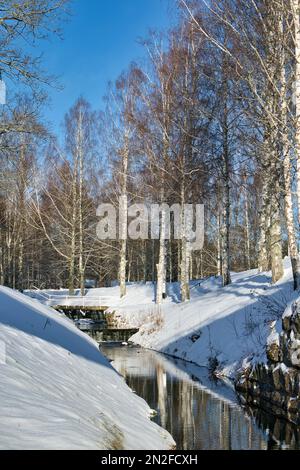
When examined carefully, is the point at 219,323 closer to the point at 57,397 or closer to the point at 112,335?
the point at 112,335

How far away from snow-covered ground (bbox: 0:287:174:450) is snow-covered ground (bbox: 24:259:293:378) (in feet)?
12.1

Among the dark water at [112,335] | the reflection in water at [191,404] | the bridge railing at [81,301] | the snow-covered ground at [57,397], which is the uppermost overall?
the snow-covered ground at [57,397]

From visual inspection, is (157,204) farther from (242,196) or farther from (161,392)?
(242,196)

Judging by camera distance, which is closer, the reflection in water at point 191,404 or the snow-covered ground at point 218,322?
the reflection in water at point 191,404

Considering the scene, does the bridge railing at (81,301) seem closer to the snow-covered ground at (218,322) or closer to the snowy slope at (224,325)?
the snow-covered ground at (218,322)

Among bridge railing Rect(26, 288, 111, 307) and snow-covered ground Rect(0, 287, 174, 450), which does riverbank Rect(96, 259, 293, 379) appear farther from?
snow-covered ground Rect(0, 287, 174, 450)

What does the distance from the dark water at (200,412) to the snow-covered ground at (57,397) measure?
0.60m

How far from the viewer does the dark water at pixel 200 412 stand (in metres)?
6.87

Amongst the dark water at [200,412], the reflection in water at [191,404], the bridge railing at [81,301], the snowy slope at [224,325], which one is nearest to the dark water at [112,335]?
the snowy slope at [224,325]

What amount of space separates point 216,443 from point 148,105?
1541 centimetres

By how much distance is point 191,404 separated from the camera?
30.0ft

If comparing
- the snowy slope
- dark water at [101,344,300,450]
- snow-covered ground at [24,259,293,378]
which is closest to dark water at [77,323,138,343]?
snow-covered ground at [24,259,293,378]

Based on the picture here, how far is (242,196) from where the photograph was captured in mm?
34312
